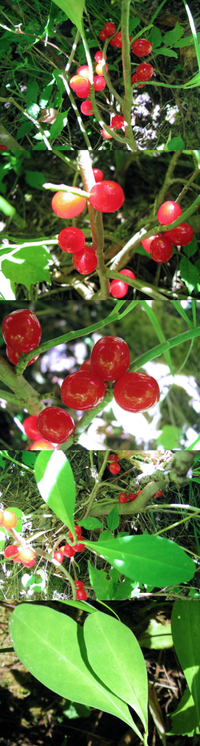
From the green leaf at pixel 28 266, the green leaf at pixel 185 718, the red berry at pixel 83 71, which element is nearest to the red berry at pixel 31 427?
the green leaf at pixel 28 266

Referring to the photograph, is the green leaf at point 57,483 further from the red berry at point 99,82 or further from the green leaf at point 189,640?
the red berry at point 99,82

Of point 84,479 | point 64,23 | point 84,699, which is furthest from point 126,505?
point 64,23

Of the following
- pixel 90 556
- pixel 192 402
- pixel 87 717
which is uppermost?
pixel 192 402

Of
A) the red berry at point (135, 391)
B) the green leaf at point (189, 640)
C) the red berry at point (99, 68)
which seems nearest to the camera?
the red berry at point (135, 391)

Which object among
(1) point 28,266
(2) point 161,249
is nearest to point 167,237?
(2) point 161,249

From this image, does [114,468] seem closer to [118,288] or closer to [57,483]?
[57,483]

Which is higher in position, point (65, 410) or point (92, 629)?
point (65, 410)

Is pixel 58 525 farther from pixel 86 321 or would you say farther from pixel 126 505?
pixel 86 321
